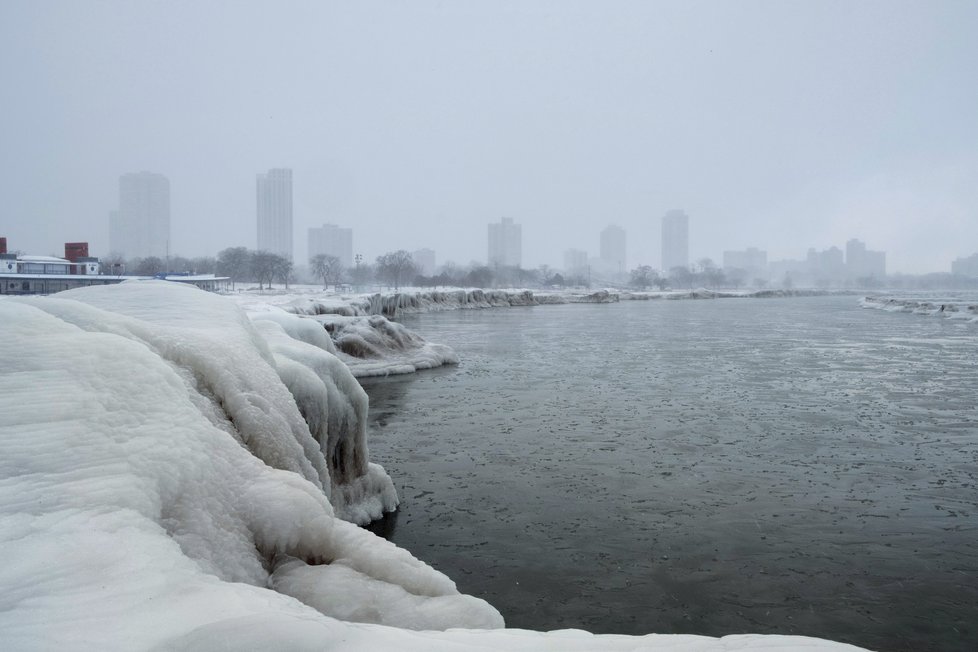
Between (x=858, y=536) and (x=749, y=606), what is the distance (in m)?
2.88

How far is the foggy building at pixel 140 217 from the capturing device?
6727 inches

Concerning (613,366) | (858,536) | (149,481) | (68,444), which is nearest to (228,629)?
(149,481)

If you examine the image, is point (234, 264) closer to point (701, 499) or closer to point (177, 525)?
point (701, 499)

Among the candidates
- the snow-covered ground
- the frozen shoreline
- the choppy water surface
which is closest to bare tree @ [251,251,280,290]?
the frozen shoreline

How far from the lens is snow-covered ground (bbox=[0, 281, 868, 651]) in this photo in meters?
2.58

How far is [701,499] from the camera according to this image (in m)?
10.1

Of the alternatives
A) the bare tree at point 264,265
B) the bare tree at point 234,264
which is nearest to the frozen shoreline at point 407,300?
the bare tree at point 264,265

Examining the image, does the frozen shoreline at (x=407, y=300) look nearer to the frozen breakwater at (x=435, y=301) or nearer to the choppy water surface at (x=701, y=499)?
the frozen breakwater at (x=435, y=301)

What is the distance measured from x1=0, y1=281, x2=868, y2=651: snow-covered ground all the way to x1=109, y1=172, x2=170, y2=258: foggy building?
18507 cm

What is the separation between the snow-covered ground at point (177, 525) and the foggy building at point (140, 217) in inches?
7286

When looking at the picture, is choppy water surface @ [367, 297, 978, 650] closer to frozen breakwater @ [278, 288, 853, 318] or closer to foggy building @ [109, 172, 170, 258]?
frozen breakwater @ [278, 288, 853, 318]

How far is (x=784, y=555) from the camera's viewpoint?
8156 millimetres

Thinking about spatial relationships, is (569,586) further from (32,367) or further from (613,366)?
(613,366)

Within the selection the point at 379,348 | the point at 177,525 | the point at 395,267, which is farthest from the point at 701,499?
the point at 395,267
